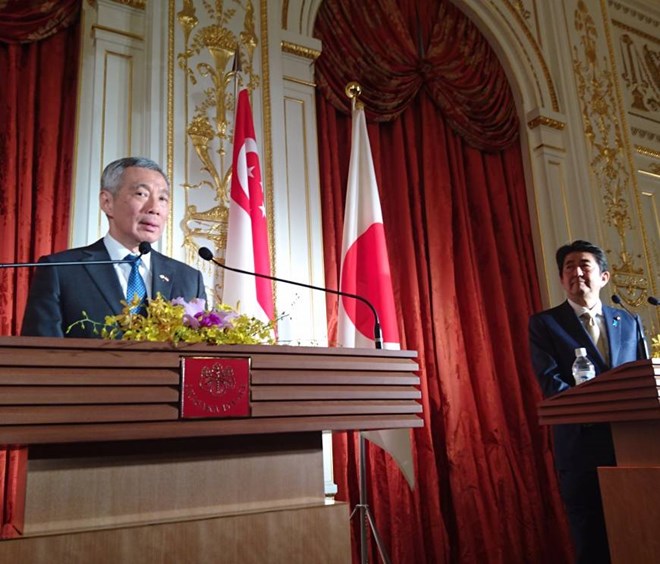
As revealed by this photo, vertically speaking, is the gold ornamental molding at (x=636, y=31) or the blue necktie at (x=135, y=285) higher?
the gold ornamental molding at (x=636, y=31)

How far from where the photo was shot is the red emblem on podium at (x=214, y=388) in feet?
4.85

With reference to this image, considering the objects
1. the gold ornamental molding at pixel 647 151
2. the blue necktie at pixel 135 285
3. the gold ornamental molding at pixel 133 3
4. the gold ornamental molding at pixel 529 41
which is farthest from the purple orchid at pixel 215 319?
the gold ornamental molding at pixel 647 151

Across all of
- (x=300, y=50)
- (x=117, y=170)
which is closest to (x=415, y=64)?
(x=300, y=50)

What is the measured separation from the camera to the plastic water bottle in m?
2.71

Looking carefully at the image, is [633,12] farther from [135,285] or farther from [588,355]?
[135,285]

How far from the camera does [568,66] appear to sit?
209 inches

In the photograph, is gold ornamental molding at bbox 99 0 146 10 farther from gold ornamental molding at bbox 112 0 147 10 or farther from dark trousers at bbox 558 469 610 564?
dark trousers at bbox 558 469 610 564

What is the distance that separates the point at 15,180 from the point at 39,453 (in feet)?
6.95

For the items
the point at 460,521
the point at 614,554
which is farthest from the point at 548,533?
the point at 614,554

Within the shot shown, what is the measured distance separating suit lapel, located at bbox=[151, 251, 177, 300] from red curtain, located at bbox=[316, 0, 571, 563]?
1.65 meters

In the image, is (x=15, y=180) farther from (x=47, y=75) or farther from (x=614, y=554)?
(x=614, y=554)

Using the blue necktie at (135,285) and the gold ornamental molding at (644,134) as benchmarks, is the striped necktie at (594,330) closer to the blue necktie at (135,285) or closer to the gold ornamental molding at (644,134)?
the blue necktie at (135,285)

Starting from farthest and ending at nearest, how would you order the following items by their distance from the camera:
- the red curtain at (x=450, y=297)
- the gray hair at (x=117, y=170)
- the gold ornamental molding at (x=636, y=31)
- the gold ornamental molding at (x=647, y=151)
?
the gold ornamental molding at (x=636, y=31) < the gold ornamental molding at (x=647, y=151) < the red curtain at (x=450, y=297) < the gray hair at (x=117, y=170)

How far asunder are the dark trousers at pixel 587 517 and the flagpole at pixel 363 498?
78 centimetres
